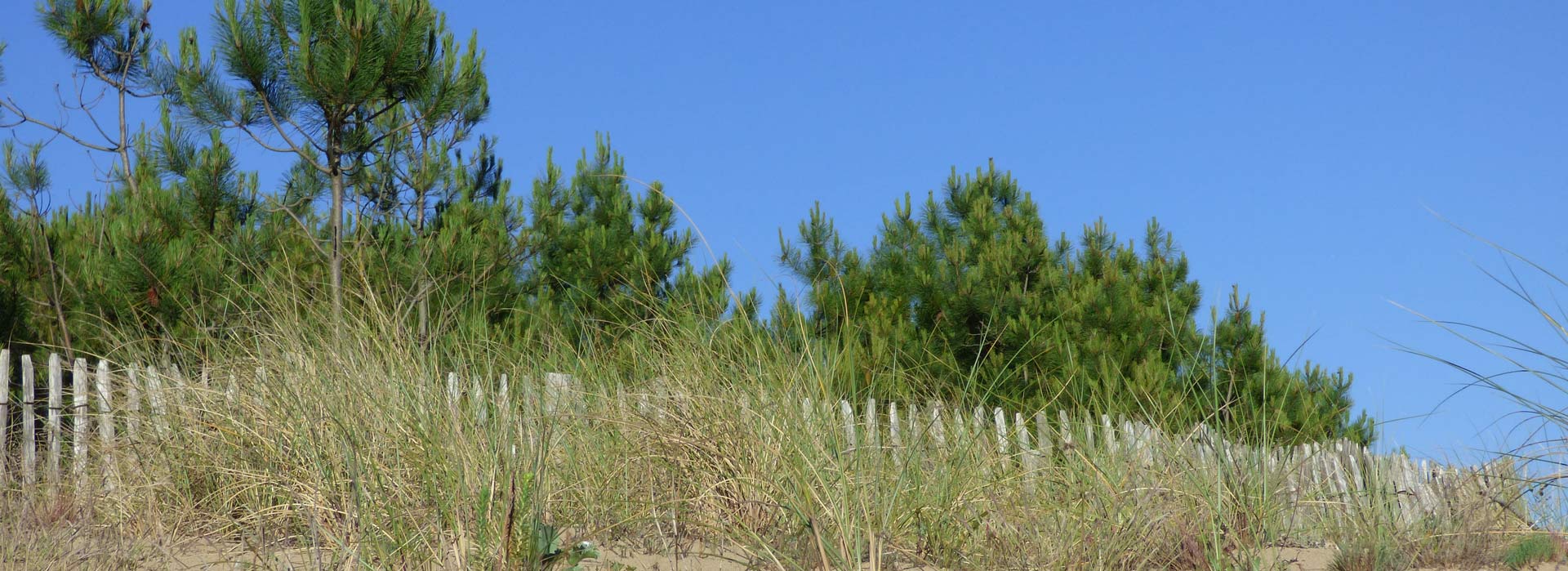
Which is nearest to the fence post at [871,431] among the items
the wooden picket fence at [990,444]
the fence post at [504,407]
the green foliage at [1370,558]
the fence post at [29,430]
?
the wooden picket fence at [990,444]

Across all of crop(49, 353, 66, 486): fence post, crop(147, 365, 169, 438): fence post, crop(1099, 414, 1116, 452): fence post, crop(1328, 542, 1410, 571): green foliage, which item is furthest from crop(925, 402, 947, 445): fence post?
crop(49, 353, 66, 486): fence post

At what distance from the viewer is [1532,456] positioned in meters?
2.59

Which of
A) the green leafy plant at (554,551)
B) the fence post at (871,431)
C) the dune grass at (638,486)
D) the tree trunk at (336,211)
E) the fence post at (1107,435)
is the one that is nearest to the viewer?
the green leafy plant at (554,551)

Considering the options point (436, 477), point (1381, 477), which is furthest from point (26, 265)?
point (1381, 477)

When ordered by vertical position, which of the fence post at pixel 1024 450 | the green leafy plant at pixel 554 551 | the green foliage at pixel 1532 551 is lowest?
the green foliage at pixel 1532 551

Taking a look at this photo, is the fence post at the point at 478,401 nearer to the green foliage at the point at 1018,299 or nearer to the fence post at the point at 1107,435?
the fence post at the point at 1107,435

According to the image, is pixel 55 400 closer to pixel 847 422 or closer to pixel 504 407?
pixel 504 407

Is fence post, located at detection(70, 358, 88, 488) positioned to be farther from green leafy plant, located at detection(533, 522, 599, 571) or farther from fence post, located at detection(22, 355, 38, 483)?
green leafy plant, located at detection(533, 522, 599, 571)

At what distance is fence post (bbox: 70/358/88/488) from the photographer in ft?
13.4

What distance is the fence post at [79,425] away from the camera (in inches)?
161

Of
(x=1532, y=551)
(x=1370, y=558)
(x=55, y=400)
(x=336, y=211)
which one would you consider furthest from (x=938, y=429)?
(x=55, y=400)

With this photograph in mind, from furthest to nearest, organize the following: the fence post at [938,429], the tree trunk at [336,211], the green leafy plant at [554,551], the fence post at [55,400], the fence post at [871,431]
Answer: the tree trunk at [336,211], the fence post at [55,400], the fence post at [938,429], the fence post at [871,431], the green leafy plant at [554,551]

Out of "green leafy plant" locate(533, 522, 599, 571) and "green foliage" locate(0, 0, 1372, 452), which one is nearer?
"green leafy plant" locate(533, 522, 599, 571)

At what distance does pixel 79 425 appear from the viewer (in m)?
4.88
